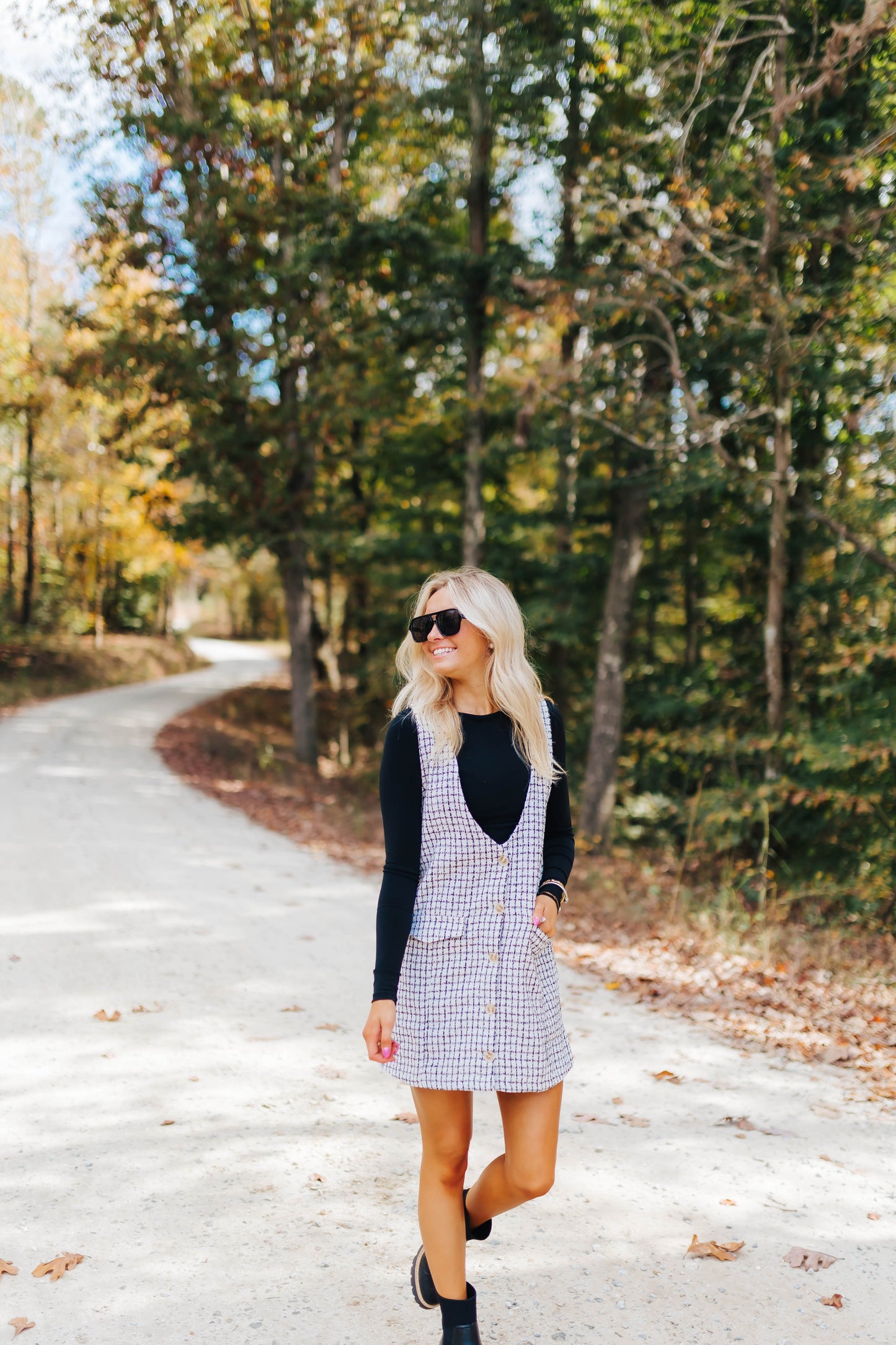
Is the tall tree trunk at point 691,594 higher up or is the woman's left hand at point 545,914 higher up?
the tall tree trunk at point 691,594

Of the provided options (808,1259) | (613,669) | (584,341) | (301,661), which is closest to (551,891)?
(808,1259)

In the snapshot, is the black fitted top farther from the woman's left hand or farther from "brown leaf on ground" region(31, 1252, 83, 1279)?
"brown leaf on ground" region(31, 1252, 83, 1279)

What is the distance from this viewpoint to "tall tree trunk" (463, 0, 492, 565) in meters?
12.5

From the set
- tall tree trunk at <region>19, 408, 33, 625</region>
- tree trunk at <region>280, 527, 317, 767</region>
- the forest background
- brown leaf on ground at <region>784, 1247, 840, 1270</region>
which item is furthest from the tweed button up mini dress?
tall tree trunk at <region>19, 408, 33, 625</region>

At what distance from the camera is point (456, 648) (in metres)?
2.55

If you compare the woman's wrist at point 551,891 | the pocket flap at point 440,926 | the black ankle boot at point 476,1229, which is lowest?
the black ankle boot at point 476,1229

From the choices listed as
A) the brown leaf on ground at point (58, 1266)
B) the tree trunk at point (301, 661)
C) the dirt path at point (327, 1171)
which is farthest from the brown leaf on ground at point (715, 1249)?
the tree trunk at point (301, 661)

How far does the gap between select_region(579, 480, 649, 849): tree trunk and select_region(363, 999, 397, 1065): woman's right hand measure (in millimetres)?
10153

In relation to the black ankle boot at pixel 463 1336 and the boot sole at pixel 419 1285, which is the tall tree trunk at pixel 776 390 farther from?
the black ankle boot at pixel 463 1336

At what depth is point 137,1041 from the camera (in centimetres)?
462

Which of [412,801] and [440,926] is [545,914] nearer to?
[440,926]

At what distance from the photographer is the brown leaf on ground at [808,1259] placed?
304 cm

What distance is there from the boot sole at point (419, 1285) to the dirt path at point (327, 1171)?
0.10 meters

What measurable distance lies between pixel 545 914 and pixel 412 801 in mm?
476
